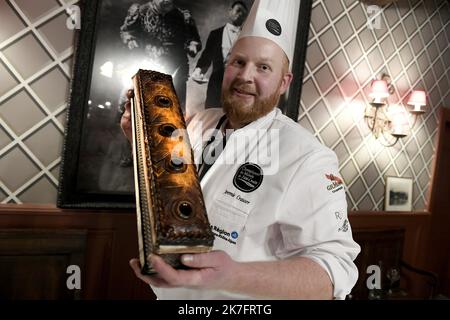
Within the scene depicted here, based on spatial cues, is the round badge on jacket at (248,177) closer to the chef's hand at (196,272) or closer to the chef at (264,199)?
the chef at (264,199)

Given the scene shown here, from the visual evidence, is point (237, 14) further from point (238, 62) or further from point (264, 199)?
point (264, 199)

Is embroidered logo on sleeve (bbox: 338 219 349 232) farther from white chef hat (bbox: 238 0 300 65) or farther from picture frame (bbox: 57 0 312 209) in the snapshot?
picture frame (bbox: 57 0 312 209)

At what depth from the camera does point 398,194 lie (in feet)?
9.33

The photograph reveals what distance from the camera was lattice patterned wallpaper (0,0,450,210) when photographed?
150 centimetres

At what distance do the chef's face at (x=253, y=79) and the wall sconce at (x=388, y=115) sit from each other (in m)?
1.70

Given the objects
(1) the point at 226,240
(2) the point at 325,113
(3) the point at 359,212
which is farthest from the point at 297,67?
(1) the point at 226,240

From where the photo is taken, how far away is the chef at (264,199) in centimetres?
64

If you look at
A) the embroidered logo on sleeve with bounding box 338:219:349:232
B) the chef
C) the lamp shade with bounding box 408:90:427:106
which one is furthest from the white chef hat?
the lamp shade with bounding box 408:90:427:106

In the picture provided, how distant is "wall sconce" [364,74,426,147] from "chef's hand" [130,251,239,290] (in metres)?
2.19

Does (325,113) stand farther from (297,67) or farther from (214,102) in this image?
(214,102)

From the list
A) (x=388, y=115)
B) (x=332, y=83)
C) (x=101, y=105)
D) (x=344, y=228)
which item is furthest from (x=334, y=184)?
(x=388, y=115)

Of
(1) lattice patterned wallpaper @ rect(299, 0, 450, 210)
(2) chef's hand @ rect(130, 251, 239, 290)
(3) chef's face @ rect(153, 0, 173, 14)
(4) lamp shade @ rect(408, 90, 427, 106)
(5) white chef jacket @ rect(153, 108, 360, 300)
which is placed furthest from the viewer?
(4) lamp shade @ rect(408, 90, 427, 106)

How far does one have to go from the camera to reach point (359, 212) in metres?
2.56

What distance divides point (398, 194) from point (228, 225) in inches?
94.2
